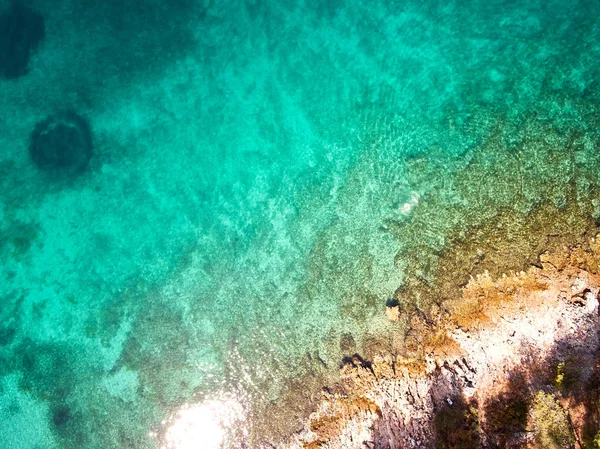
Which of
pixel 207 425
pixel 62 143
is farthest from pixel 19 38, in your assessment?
pixel 207 425

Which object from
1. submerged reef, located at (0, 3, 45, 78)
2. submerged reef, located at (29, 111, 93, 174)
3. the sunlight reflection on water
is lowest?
the sunlight reflection on water

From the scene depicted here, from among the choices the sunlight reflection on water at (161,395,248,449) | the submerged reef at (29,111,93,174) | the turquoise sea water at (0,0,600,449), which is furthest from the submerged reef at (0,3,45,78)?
the sunlight reflection on water at (161,395,248,449)

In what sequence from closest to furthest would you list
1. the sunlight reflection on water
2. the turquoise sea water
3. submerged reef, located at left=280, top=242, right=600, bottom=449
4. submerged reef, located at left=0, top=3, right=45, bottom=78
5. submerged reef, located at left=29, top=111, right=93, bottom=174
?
submerged reef, located at left=280, top=242, right=600, bottom=449 → the turquoise sea water → the sunlight reflection on water → submerged reef, located at left=29, top=111, right=93, bottom=174 → submerged reef, located at left=0, top=3, right=45, bottom=78

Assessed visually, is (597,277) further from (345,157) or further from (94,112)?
(94,112)

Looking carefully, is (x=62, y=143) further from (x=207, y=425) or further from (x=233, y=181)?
(x=207, y=425)

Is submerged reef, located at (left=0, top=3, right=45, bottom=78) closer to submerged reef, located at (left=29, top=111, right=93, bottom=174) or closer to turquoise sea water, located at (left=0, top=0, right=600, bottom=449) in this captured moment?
turquoise sea water, located at (left=0, top=0, right=600, bottom=449)

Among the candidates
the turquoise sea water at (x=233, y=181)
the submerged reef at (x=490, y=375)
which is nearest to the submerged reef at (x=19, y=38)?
the turquoise sea water at (x=233, y=181)
